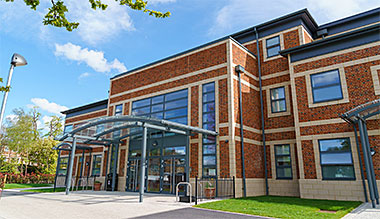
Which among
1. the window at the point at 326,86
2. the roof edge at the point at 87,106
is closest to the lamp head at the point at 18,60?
the window at the point at 326,86

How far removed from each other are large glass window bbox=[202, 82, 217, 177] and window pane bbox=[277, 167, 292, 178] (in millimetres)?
3725

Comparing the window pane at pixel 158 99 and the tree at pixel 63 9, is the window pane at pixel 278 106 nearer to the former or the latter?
the window pane at pixel 158 99

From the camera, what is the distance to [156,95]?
59.3 feet

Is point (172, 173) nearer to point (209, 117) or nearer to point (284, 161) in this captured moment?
point (209, 117)

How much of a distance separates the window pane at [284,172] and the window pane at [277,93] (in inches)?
162

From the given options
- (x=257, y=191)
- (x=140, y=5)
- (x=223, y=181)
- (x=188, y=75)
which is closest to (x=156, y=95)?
(x=188, y=75)

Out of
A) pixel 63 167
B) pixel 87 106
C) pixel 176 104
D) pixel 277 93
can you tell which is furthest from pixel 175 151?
pixel 63 167

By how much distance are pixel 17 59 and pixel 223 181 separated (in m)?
10.1

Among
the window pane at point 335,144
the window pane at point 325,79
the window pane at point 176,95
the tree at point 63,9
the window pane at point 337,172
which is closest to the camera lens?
the tree at point 63,9

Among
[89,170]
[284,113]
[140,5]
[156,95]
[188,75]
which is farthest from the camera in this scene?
[89,170]

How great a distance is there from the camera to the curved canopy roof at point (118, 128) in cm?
1284

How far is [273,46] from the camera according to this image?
16656mm

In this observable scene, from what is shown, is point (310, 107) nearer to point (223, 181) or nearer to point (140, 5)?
point (223, 181)

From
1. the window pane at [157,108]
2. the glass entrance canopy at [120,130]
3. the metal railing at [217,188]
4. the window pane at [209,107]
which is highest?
the window pane at [157,108]
